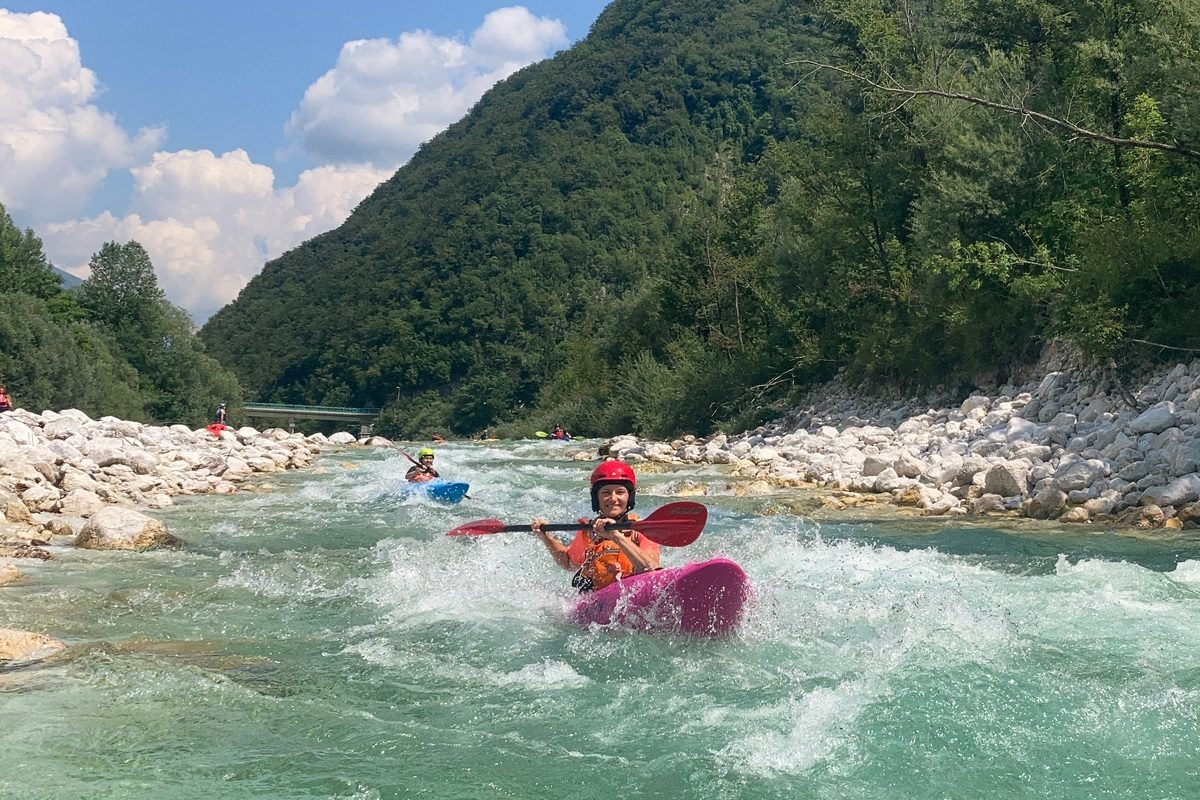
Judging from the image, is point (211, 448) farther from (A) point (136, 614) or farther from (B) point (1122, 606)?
(B) point (1122, 606)

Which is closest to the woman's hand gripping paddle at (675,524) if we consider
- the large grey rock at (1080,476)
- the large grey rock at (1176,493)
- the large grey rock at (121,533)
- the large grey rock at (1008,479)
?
the large grey rock at (121,533)

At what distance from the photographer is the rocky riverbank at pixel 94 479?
916 centimetres

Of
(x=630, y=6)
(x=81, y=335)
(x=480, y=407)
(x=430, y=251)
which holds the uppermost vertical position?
(x=630, y=6)

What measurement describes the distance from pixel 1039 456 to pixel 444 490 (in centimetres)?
766

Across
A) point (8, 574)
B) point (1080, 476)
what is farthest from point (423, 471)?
point (1080, 476)

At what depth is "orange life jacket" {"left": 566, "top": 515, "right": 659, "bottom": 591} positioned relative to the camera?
674 centimetres

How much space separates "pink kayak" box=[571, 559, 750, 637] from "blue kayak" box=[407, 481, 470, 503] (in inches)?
331

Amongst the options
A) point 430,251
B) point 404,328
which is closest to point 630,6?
point 430,251

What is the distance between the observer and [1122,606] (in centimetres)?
614

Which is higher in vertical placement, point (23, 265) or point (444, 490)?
point (23, 265)

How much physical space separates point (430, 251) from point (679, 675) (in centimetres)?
8165

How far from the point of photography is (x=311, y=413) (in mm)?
66625

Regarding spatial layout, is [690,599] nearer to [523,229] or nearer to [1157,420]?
[1157,420]

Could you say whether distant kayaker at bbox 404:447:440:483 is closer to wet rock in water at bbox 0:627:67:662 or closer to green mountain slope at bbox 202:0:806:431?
wet rock in water at bbox 0:627:67:662
